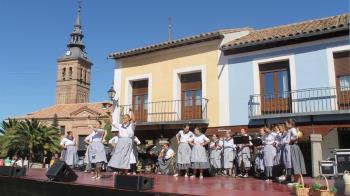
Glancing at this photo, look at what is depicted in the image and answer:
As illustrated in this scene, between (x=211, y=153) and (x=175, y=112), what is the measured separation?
436 cm

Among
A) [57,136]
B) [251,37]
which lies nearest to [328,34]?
[251,37]

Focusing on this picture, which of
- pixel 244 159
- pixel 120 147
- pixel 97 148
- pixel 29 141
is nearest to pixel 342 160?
pixel 244 159

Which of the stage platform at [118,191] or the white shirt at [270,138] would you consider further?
the white shirt at [270,138]

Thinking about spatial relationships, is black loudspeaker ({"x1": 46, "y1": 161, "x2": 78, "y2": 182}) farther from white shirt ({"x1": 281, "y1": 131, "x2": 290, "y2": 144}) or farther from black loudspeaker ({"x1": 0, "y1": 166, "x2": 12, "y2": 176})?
white shirt ({"x1": 281, "y1": 131, "x2": 290, "y2": 144})

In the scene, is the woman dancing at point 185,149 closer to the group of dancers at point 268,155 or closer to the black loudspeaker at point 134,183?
the group of dancers at point 268,155

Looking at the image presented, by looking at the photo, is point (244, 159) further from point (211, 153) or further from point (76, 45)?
point (76, 45)

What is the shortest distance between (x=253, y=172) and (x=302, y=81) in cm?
392

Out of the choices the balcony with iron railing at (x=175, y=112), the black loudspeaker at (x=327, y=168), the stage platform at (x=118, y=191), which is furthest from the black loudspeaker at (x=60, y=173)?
the balcony with iron railing at (x=175, y=112)

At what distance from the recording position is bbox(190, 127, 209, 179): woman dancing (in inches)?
431

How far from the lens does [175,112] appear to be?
16844mm

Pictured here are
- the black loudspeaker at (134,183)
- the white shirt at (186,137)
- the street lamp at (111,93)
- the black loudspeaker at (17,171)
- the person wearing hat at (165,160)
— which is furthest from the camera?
the street lamp at (111,93)

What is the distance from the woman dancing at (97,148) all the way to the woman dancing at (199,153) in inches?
99.2

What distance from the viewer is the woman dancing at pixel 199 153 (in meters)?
11.0

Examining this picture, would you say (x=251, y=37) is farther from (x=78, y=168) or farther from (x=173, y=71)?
(x=78, y=168)
